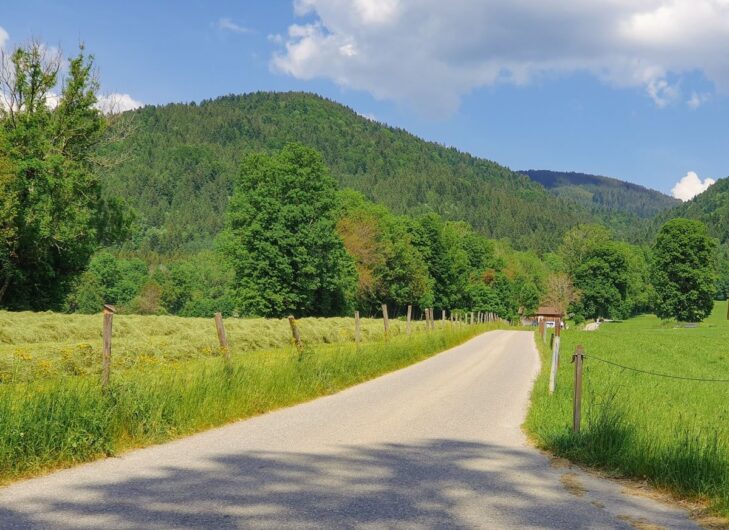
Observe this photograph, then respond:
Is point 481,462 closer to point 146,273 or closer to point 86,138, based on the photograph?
point 86,138

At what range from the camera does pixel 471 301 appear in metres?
104

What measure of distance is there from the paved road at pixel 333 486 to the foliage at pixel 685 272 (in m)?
86.7

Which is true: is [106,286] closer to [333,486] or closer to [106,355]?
[106,355]

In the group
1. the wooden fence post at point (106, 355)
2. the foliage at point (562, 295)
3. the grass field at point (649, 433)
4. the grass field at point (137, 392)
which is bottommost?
the grass field at point (649, 433)

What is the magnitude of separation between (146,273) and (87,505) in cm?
16702

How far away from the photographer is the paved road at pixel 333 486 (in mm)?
5402

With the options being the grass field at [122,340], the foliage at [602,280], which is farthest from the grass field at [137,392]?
the foliage at [602,280]

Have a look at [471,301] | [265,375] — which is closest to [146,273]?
[471,301]

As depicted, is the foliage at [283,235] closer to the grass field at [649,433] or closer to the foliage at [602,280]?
the grass field at [649,433]

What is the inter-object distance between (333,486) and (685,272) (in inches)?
3618

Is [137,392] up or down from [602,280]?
down

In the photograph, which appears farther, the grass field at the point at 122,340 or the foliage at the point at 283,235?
the foliage at the point at 283,235

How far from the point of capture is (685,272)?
3428 inches

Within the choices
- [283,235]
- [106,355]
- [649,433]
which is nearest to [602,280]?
[283,235]
